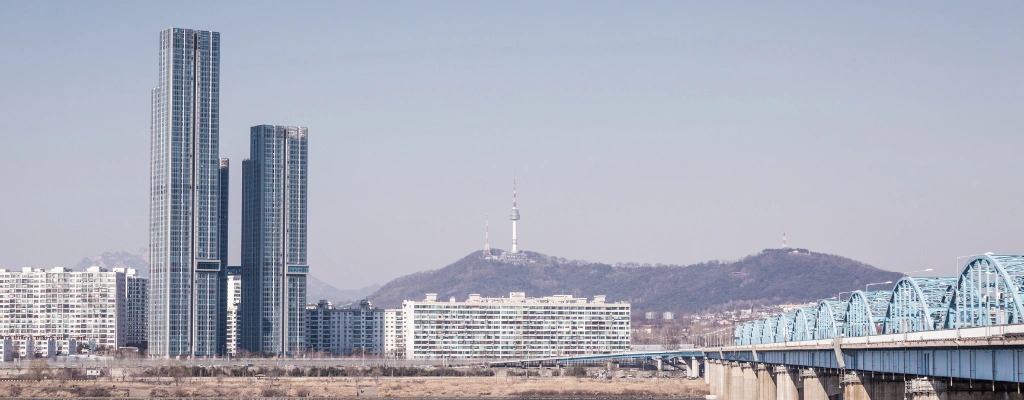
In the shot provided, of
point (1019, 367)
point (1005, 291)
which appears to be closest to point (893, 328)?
point (1005, 291)

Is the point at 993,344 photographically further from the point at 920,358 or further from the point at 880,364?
the point at 880,364

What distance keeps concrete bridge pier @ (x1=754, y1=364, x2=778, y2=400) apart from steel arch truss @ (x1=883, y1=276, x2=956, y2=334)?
152 feet

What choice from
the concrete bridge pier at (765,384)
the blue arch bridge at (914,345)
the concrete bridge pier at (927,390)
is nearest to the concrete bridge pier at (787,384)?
the blue arch bridge at (914,345)

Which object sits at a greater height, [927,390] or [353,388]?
[927,390]

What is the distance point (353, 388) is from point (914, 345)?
117462 millimetres

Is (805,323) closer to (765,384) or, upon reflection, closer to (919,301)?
(765,384)

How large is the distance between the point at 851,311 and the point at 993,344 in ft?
156

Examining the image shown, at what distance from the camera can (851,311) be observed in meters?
107

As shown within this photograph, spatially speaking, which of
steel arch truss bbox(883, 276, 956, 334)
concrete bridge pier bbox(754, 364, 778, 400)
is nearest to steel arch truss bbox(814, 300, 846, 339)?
concrete bridge pier bbox(754, 364, 778, 400)

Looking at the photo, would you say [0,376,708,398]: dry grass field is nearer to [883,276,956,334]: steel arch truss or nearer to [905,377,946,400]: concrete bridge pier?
[883,276,956,334]: steel arch truss

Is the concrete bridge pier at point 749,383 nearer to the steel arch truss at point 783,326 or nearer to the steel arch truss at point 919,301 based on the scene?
the steel arch truss at point 783,326

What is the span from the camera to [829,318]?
121 m

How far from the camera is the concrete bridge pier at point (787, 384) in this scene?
120938mm

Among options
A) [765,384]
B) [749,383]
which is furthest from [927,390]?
[749,383]
